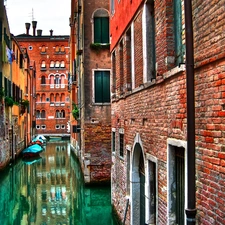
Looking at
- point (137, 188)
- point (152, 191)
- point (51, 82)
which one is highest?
point (51, 82)

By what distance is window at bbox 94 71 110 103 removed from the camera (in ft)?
57.3

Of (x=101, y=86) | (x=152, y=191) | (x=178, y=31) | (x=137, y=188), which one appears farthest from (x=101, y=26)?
(x=178, y=31)

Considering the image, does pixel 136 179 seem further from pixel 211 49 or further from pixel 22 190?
pixel 22 190

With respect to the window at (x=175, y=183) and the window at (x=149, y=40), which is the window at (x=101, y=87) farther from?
the window at (x=175, y=183)

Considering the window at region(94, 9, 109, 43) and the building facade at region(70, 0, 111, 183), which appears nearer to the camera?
the building facade at region(70, 0, 111, 183)

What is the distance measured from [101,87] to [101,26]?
2.46 meters

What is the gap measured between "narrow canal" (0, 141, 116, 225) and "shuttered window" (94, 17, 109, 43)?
19.3 feet

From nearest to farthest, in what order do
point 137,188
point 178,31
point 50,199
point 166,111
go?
point 178,31, point 166,111, point 137,188, point 50,199

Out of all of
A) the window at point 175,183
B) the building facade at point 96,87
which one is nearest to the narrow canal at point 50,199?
the building facade at point 96,87

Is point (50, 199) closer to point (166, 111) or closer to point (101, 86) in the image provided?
point (101, 86)

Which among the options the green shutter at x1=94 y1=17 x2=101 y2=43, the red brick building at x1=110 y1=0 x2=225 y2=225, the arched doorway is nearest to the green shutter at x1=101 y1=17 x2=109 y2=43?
the green shutter at x1=94 y1=17 x2=101 y2=43

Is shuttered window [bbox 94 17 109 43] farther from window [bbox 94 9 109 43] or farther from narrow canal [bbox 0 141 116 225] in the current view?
narrow canal [bbox 0 141 116 225]

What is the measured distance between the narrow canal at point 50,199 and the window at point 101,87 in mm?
3526

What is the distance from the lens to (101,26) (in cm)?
1752
